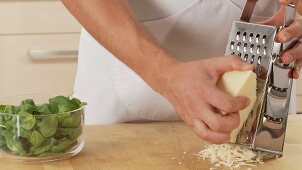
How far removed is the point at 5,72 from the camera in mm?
2037

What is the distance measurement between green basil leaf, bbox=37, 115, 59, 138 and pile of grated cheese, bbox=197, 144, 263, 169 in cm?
25

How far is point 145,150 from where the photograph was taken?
1.19 metres

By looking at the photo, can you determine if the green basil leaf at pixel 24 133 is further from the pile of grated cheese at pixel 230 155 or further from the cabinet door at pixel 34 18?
the cabinet door at pixel 34 18

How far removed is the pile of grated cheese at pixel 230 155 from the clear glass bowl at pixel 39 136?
8.6 inches

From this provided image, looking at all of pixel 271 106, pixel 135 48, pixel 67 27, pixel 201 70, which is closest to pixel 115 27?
pixel 135 48

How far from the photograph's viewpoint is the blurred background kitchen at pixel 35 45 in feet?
6.56

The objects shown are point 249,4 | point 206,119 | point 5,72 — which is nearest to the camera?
point 206,119

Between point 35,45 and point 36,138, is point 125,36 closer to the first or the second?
point 36,138

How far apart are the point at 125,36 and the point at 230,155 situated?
26 centimetres

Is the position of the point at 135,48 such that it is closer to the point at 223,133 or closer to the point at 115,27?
the point at 115,27

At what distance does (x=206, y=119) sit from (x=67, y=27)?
1.05 metres

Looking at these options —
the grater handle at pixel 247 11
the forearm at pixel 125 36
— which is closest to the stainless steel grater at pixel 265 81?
the grater handle at pixel 247 11

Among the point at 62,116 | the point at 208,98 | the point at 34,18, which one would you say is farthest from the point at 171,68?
the point at 34,18

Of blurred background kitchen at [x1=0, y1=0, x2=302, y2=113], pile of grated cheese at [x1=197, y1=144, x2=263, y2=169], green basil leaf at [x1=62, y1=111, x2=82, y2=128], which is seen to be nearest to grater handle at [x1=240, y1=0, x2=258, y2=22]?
pile of grated cheese at [x1=197, y1=144, x2=263, y2=169]
